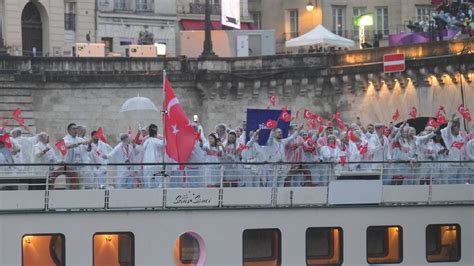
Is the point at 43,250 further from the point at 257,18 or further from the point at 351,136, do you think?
the point at 257,18

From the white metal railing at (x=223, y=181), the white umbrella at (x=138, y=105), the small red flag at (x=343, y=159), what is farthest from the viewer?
the white umbrella at (x=138, y=105)

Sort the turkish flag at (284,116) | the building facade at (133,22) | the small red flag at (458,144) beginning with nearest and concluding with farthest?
the turkish flag at (284,116) → the small red flag at (458,144) → the building facade at (133,22)

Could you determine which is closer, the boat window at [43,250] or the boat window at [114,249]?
the boat window at [43,250]

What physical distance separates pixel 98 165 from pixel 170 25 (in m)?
38.6

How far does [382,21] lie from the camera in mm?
69500

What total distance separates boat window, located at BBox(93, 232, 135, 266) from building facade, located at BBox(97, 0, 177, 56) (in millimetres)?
35115

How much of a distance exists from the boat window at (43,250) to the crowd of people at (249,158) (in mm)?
820

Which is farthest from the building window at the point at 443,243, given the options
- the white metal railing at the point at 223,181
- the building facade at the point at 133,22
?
the building facade at the point at 133,22

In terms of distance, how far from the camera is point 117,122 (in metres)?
52.7

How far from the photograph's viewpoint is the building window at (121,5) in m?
62.4

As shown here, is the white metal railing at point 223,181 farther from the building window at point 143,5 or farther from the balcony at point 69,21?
the building window at point 143,5

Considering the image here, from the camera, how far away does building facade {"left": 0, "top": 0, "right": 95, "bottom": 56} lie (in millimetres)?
57500

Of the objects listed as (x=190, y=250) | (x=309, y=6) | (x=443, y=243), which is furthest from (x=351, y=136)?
(x=309, y=6)

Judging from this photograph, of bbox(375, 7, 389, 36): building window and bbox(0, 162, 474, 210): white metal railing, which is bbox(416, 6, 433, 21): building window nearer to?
bbox(375, 7, 389, 36): building window
